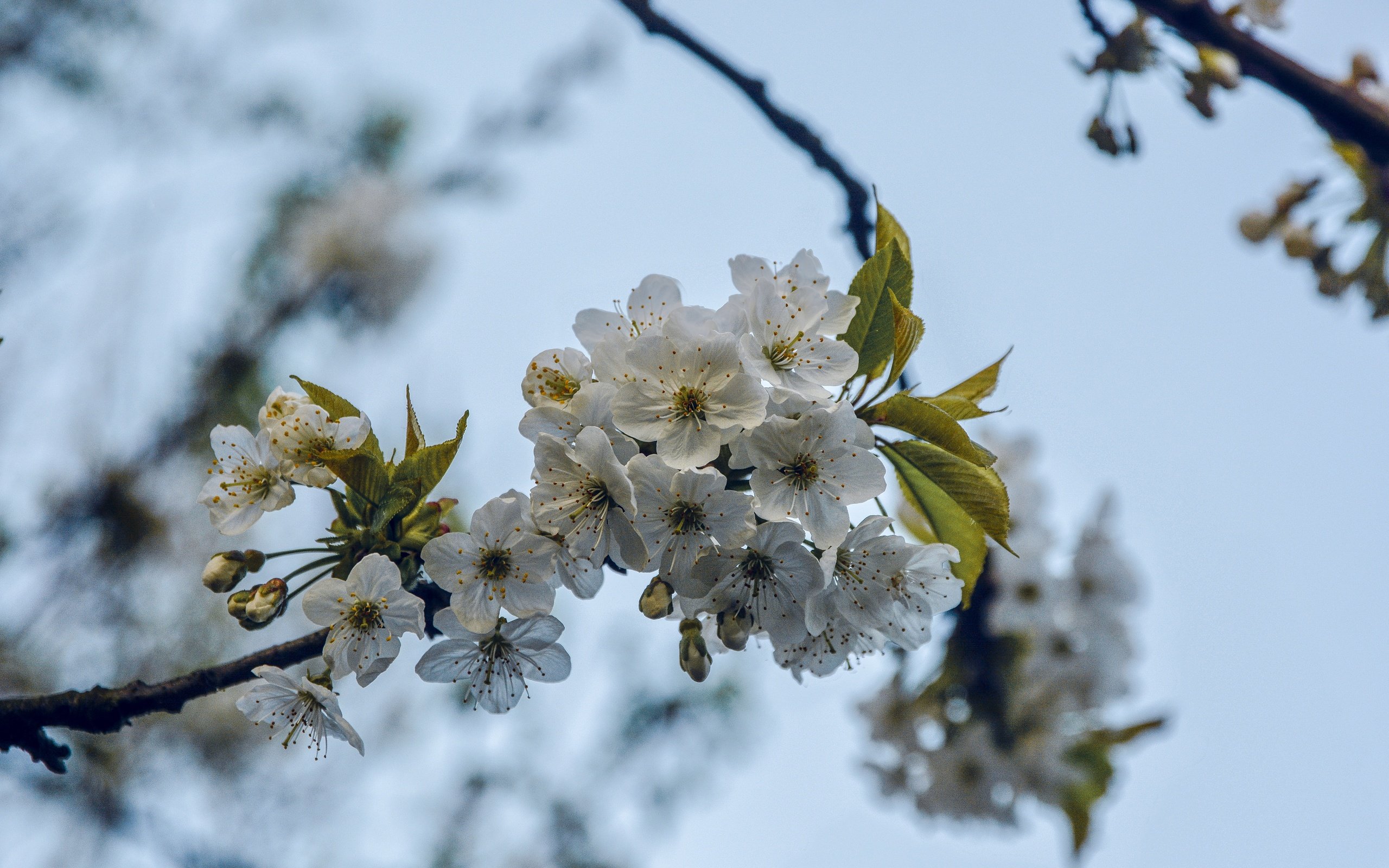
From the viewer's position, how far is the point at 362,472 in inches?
49.3

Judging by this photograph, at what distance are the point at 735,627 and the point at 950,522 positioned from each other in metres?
0.45

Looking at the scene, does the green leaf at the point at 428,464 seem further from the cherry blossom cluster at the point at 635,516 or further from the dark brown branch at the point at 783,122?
the dark brown branch at the point at 783,122

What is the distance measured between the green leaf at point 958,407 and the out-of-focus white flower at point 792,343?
0.17 m

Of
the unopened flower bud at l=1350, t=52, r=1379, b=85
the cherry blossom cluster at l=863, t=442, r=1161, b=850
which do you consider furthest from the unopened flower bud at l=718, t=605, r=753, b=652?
the unopened flower bud at l=1350, t=52, r=1379, b=85

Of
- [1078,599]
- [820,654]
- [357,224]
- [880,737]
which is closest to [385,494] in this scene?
[820,654]

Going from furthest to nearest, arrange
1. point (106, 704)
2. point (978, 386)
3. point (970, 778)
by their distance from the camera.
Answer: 1. point (970, 778)
2. point (978, 386)
3. point (106, 704)

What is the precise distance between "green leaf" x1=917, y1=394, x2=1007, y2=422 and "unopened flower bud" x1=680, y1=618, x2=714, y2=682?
0.50m

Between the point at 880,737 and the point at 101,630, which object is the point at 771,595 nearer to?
the point at 880,737

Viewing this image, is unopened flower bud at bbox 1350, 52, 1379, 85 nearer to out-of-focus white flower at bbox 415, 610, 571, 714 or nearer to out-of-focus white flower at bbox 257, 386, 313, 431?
out-of-focus white flower at bbox 415, 610, 571, 714

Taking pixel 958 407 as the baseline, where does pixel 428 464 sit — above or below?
below

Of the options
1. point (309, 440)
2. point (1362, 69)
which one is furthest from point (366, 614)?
point (1362, 69)

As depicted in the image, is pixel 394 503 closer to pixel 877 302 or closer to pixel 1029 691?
pixel 877 302

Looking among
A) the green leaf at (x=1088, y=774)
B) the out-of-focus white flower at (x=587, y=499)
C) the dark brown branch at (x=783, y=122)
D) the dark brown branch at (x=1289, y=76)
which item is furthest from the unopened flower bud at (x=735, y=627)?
the green leaf at (x=1088, y=774)

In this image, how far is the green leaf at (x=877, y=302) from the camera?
1.32 metres
